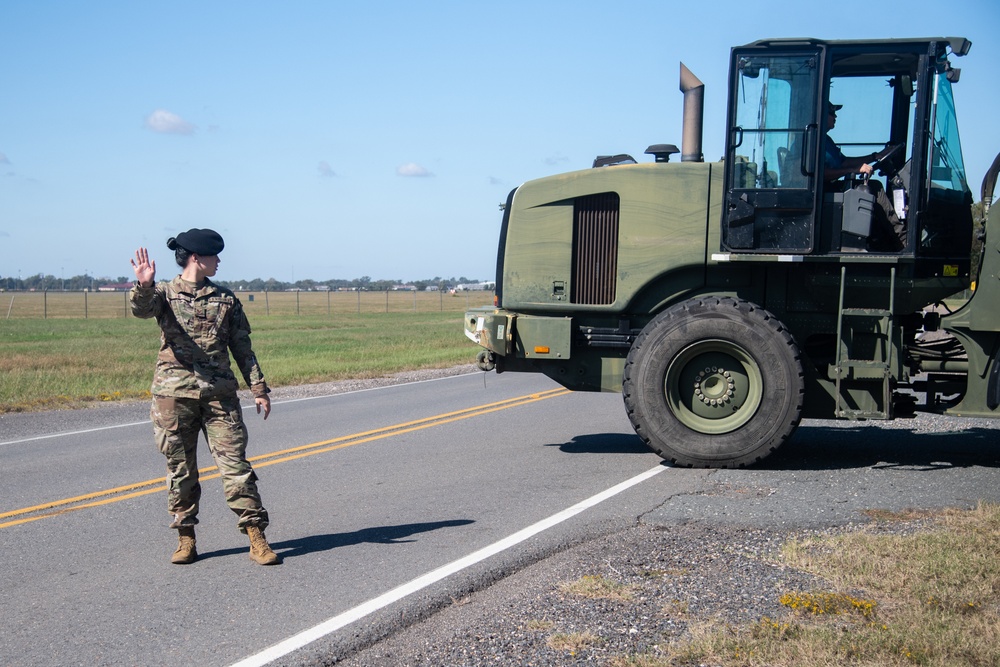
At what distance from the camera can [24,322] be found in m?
48.3

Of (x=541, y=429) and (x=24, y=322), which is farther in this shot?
(x=24, y=322)

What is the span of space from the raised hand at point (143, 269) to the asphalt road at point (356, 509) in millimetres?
1663

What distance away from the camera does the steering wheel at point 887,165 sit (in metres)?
8.27

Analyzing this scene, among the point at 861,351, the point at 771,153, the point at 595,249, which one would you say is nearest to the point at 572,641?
the point at 861,351

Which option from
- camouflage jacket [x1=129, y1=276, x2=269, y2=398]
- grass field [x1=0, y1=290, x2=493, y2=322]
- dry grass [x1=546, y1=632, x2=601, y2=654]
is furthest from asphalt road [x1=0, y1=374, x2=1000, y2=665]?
grass field [x1=0, y1=290, x2=493, y2=322]

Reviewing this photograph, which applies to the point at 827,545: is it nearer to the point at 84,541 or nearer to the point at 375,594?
the point at 375,594

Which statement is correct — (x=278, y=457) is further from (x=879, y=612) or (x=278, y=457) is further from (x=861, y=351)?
(x=879, y=612)

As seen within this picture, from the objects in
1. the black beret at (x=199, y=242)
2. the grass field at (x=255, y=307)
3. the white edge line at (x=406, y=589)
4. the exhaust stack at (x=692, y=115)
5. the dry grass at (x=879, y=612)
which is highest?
the exhaust stack at (x=692, y=115)

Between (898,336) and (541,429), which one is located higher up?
(898,336)

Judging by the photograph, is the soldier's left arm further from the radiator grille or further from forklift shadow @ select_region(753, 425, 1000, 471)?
forklift shadow @ select_region(753, 425, 1000, 471)

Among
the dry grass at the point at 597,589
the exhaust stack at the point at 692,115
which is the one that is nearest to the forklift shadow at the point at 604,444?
the exhaust stack at the point at 692,115

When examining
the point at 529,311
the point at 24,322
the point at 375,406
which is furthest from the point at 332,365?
the point at 24,322

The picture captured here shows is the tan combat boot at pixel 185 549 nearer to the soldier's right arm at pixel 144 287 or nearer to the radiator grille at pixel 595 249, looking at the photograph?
the soldier's right arm at pixel 144 287

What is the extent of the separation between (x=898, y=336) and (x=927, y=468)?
1235mm
